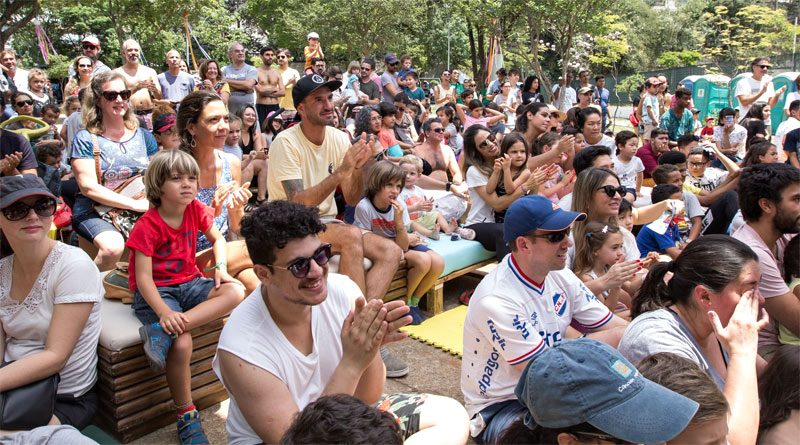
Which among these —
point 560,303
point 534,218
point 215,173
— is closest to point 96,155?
point 215,173

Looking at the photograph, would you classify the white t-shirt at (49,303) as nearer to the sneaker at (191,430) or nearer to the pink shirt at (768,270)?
the sneaker at (191,430)

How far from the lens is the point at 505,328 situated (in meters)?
2.36

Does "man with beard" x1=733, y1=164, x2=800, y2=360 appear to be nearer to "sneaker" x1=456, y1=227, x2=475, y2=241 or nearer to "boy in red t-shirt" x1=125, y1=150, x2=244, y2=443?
"sneaker" x1=456, y1=227, x2=475, y2=241

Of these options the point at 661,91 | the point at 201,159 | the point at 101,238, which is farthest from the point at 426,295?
the point at 661,91

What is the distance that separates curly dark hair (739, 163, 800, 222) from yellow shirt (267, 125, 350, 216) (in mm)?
2714

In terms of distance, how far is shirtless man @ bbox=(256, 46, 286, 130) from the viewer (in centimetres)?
886

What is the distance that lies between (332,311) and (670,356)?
48.3 inches

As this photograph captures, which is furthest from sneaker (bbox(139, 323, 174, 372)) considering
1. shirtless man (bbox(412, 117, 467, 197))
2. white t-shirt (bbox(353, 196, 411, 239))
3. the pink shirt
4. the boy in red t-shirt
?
shirtless man (bbox(412, 117, 467, 197))

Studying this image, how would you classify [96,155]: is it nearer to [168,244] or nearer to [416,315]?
[168,244]

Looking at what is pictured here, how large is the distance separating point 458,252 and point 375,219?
87 cm

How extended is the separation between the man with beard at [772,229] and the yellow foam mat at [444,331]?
1.84m

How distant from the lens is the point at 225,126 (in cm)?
382

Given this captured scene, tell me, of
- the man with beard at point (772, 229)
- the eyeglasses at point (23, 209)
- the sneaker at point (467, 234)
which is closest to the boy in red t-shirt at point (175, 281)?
the eyeglasses at point (23, 209)

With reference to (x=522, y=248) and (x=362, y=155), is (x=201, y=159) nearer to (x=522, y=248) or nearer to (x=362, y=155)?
(x=362, y=155)
